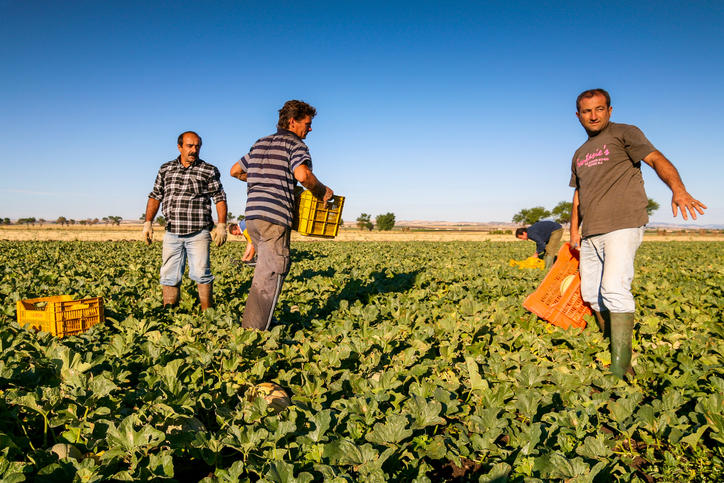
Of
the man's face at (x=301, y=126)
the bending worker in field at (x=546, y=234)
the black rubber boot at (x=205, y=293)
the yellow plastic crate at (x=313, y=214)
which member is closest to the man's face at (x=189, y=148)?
the black rubber boot at (x=205, y=293)

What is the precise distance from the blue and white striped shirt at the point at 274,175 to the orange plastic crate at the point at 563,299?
2.77 meters

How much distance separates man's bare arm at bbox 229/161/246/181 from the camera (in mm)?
4088

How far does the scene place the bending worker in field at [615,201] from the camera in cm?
339

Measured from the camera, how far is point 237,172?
4117mm

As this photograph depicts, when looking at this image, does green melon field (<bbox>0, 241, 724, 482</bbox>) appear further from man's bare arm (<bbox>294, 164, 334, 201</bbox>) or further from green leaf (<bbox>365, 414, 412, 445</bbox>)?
man's bare arm (<bbox>294, 164, 334, 201</bbox>)

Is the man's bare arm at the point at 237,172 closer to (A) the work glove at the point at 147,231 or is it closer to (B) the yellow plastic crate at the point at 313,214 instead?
(B) the yellow plastic crate at the point at 313,214

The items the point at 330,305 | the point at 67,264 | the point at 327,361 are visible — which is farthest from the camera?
the point at 67,264

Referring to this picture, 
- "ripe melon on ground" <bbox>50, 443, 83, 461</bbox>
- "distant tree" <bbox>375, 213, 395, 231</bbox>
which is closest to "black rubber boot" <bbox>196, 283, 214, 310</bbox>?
"ripe melon on ground" <bbox>50, 443, 83, 461</bbox>

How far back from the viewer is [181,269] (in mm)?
5082

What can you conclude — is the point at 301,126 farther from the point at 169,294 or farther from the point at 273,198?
the point at 169,294

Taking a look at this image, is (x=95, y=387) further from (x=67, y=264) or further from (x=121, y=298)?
(x=67, y=264)

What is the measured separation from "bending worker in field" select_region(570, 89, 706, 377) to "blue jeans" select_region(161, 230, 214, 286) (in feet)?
13.7

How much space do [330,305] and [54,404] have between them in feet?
12.2

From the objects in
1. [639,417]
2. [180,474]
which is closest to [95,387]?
[180,474]
